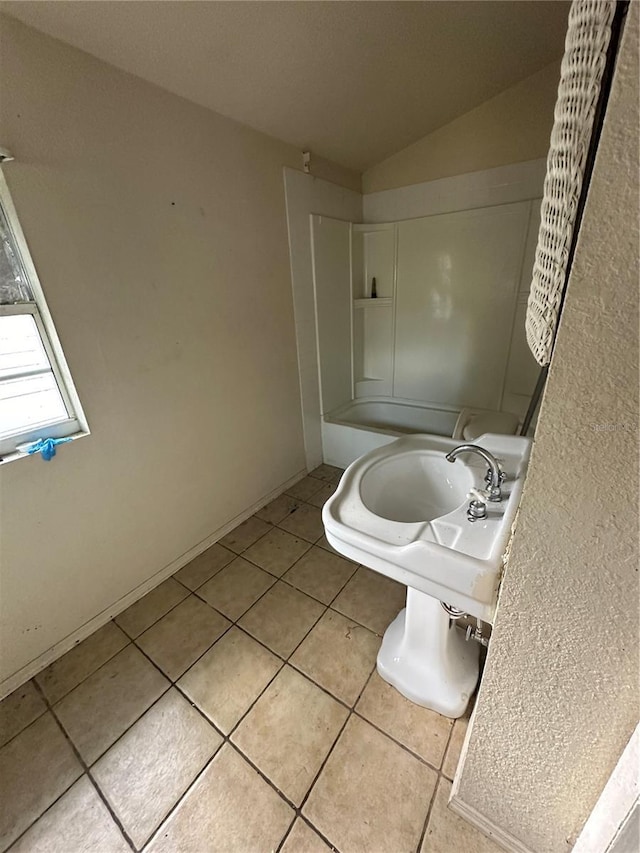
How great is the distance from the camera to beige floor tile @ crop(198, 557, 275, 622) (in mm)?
1443

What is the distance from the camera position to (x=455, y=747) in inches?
37.9

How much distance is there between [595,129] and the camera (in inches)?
14.7

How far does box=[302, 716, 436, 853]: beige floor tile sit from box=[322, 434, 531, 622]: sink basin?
0.63 meters

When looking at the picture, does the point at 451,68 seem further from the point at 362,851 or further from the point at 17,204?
the point at 362,851

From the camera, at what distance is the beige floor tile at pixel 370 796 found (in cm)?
81

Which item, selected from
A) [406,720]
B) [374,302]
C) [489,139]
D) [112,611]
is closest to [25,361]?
[112,611]

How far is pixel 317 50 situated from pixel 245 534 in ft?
6.99

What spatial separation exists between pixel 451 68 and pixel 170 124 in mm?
1229

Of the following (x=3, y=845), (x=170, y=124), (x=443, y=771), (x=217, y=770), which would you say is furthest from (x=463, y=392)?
(x=3, y=845)

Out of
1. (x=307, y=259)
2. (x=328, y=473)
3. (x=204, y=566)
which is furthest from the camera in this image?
(x=328, y=473)

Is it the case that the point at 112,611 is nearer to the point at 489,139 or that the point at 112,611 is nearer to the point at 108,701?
the point at 108,701

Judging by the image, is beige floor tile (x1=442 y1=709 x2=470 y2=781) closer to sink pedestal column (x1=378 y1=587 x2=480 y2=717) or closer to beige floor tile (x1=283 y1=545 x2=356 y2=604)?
sink pedestal column (x1=378 y1=587 x2=480 y2=717)

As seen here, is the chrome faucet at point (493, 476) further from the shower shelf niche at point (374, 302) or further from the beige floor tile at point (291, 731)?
the shower shelf niche at point (374, 302)

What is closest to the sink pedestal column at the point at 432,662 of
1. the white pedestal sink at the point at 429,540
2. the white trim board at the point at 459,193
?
the white pedestal sink at the point at 429,540
